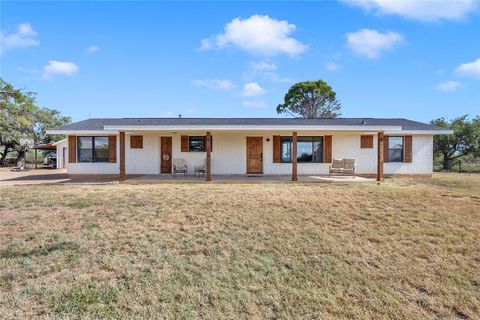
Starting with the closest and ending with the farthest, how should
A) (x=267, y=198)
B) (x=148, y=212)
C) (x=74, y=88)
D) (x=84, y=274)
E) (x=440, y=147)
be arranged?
1. (x=84, y=274)
2. (x=148, y=212)
3. (x=267, y=198)
4. (x=74, y=88)
5. (x=440, y=147)

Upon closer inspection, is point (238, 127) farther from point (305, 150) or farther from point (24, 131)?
point (24, 131)

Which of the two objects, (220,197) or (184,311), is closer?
(184,311)

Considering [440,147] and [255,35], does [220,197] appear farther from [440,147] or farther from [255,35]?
[440,147]

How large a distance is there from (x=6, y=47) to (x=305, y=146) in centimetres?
1352

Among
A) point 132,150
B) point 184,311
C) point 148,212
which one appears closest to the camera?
point 184,311

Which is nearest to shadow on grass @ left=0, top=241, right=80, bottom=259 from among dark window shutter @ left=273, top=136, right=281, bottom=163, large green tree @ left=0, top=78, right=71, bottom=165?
dark window shutter @ left=273, top=136, right=281, bottom=163

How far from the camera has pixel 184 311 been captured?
3223 mm

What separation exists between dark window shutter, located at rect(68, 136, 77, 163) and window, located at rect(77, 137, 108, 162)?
0.57ft

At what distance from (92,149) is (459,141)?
23957 millimetres

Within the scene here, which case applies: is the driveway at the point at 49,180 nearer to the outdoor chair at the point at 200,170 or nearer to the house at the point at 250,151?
the house at the point at 250,151

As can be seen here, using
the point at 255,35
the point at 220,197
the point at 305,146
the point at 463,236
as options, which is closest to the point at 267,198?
the point at 220,197

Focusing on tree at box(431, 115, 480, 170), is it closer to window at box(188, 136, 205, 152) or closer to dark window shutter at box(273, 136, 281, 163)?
dark window shutter at box(273, 136, 281, 163)

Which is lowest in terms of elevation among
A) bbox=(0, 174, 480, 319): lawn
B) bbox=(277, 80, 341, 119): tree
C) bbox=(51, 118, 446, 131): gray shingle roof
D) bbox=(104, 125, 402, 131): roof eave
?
bbox=(0, 174, 480, 319): lawn

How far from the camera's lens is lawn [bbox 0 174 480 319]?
336 cm
